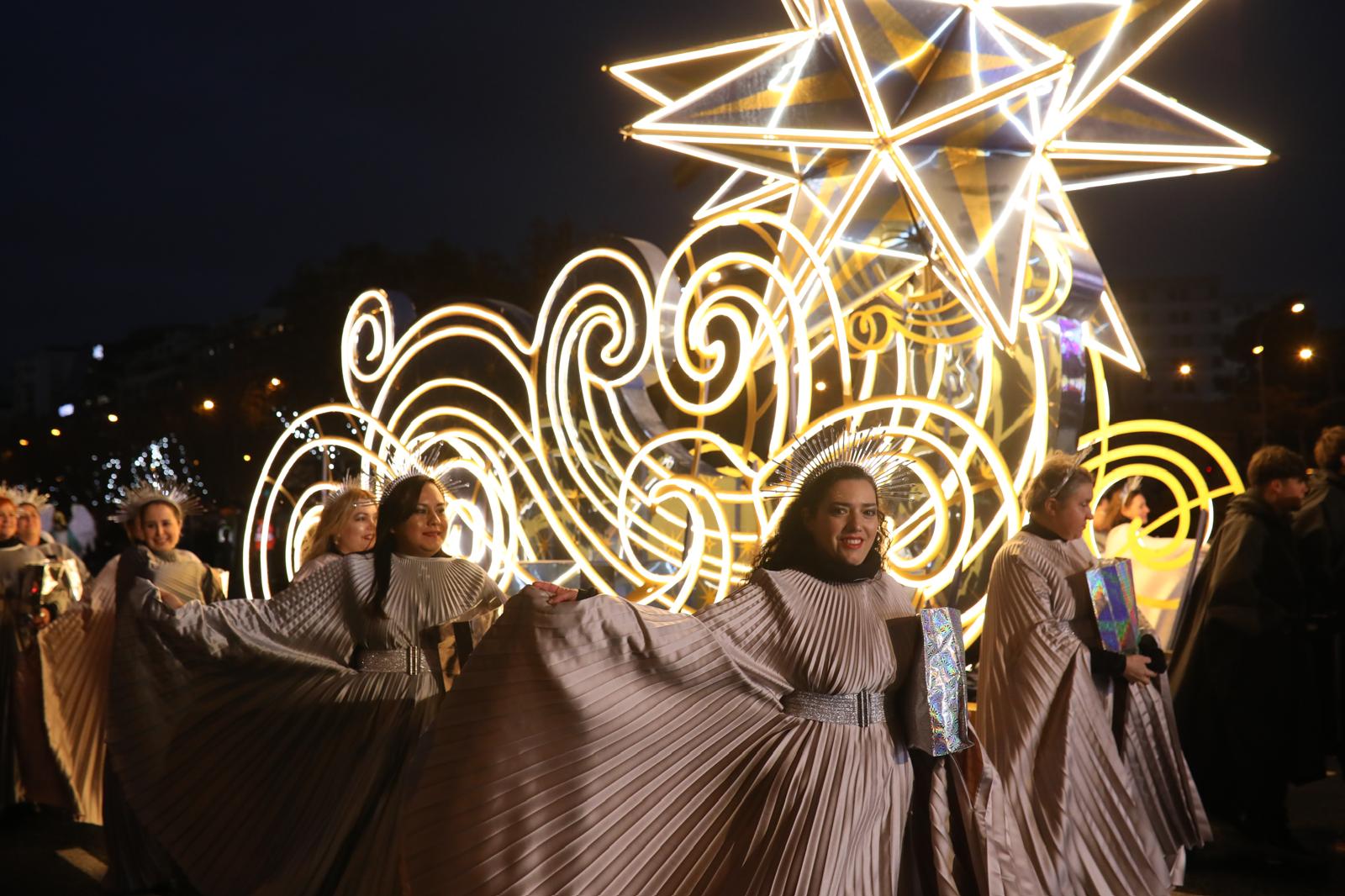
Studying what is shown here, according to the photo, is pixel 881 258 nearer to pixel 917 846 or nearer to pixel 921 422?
pixel 921 422

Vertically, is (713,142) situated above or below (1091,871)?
above

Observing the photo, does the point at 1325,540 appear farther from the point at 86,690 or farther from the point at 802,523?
the point at 86,690

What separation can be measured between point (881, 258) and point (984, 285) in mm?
1306

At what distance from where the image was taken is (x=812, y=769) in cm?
407

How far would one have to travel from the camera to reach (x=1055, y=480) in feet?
18.8

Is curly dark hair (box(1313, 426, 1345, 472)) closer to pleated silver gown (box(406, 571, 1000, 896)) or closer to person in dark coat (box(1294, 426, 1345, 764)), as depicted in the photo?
person in dark coat (box(1294, 426, 1345, 764))

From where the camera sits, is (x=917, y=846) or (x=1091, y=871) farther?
(x=1091, y=871)

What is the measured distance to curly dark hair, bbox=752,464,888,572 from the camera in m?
4.50

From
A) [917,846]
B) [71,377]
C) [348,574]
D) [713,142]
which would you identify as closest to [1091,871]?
[917,846]

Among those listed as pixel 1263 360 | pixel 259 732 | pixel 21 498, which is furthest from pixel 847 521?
pixel 1263 360

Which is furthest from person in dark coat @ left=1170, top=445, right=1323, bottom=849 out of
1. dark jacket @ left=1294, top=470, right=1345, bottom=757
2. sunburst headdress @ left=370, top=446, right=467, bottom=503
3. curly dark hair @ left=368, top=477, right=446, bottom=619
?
curly dark hair @ left=368, top=477, right=446, bottom=619

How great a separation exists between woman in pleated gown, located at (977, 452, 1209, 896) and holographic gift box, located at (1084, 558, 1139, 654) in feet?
0.25

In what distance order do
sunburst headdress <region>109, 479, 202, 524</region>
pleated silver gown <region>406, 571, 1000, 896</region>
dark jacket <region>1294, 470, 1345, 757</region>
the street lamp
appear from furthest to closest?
the street lamp < dark jacket <region>1294, 470, 1345, 757</region> < sunburst headdress <region>109, 479, 202, 524</region> < pleated silver gown <region>406, 571, 1000, 896</region>

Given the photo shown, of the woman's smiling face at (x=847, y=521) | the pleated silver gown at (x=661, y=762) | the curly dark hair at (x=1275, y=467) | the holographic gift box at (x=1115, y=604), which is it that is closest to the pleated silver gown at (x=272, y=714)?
the pleated silver gown at (x=661, y=762)
